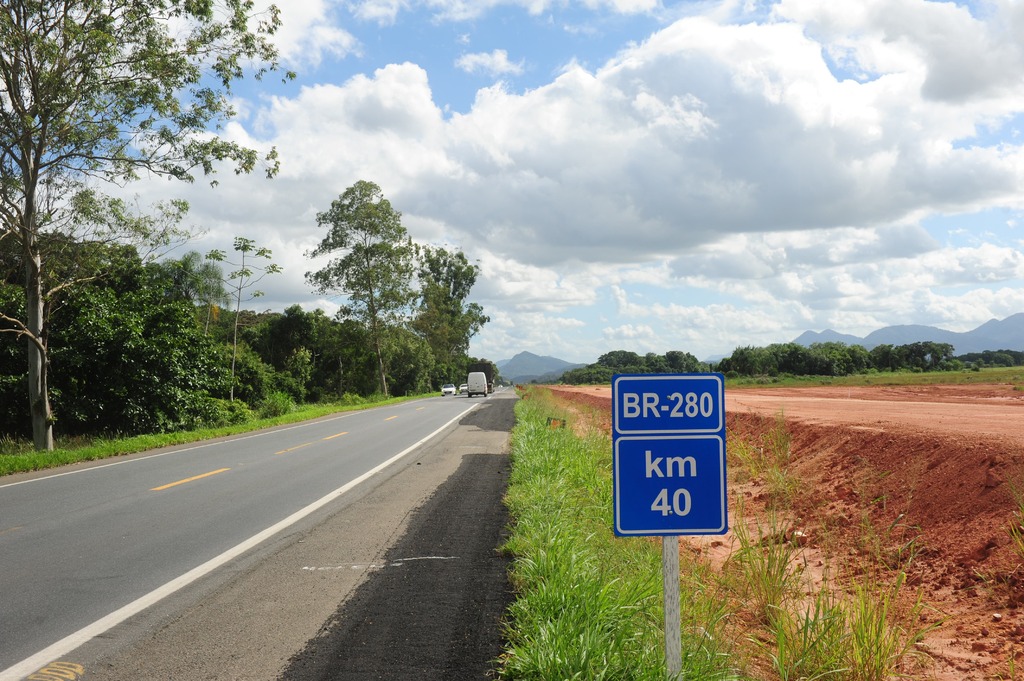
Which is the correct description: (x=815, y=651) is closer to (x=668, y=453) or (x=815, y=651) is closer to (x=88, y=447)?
(x=668, y=453)

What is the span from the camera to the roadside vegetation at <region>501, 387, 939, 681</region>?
158 inches

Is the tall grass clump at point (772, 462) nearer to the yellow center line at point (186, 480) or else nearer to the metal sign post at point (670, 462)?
the metal sign post at point (670, 462)

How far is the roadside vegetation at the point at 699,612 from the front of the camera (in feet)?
13.2

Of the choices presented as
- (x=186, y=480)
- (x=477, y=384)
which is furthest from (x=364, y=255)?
(x=186, y=480)

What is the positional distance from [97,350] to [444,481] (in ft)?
47.2

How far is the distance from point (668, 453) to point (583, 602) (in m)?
1.65

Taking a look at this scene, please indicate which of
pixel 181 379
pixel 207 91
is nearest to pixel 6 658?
pixel 207 91

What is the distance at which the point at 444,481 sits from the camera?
11430 millimetres

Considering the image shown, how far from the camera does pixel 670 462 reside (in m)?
3.52

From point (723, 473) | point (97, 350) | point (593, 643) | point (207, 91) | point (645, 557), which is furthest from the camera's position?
point (97, 350)

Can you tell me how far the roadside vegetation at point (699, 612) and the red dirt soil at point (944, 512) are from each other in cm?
20

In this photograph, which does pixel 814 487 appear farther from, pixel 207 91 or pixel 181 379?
pixel 181 379

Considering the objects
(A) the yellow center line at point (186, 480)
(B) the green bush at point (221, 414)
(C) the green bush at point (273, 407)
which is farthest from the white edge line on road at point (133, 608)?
(C) the green bush at point (273, 407)

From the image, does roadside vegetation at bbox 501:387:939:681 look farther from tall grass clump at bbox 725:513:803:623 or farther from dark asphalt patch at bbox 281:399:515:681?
dark asphalt patch at bbox 281:399:515:681
